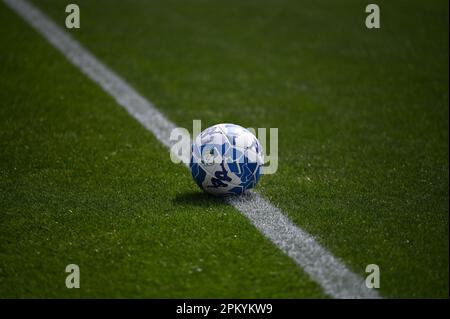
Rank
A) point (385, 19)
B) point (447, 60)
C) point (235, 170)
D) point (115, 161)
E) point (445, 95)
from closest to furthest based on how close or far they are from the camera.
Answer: point (235, 170) → point (115, 161) → point (445, 95) → point (447, 60) → point (385, 19)

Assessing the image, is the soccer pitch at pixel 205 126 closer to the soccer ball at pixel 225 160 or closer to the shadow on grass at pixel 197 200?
the shadow on grass at pixel 197 200

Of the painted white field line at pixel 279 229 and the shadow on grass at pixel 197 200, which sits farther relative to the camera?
the shadow on grass at pixel 197 200

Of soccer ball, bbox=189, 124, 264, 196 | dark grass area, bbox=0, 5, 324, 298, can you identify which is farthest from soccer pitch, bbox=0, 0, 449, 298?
soccer ball, bbox=189, 124, 264, 196

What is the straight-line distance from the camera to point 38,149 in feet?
20.6

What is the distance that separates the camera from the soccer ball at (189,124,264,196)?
4.97 m

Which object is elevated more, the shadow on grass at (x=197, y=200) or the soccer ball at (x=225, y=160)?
the soccer ball at (x=225, y=160)

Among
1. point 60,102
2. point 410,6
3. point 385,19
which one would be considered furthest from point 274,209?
point 410,6

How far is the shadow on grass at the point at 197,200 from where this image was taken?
5.05 metres

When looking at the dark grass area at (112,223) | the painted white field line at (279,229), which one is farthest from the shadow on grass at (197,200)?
the painted white field line at (279,229)

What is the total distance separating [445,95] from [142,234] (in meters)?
5.53

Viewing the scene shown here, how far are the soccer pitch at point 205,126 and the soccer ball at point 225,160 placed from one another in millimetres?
175

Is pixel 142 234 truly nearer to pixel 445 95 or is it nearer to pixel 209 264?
pixel 209 264

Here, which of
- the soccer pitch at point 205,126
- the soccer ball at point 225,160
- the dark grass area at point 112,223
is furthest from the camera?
the soccer ball at point 225,160

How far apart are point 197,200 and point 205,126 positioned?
2254 millimetres
